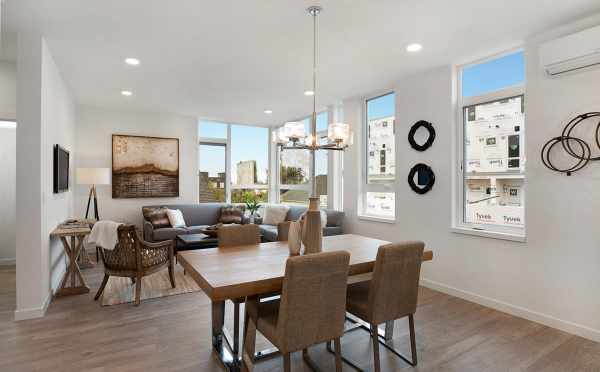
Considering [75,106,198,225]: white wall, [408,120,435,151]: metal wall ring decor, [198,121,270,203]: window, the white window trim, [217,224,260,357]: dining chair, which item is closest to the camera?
[217,224,260,357]: dining chair

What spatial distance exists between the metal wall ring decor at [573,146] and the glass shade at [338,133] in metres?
1.77

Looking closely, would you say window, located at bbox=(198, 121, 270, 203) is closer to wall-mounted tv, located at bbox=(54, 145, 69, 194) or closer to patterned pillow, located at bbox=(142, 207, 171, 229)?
patterned pillow, located at bbox=(142, 207, 171, 229)

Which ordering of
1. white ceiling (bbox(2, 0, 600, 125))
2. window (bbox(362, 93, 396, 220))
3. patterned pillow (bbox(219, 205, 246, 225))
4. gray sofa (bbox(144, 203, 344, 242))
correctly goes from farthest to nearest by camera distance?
1. patterned pillow (bbox(219, 205, 246, 225))
2. gray sofa (bbox(144, 203, 344, 242))
3. window (bbox(362, 93, 396, 220))
4. white ceiling (bbox(2, 0, 600, 125))

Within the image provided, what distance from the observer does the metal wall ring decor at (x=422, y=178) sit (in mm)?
3912

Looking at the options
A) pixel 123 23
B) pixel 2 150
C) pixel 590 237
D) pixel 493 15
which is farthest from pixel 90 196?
pixel 590 237

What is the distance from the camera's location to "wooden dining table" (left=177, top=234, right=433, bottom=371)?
178 centimetres

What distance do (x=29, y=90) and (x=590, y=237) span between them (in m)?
4.89

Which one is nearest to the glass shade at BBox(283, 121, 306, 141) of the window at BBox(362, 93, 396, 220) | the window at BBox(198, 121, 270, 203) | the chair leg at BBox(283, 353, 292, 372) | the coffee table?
the chair leg at BBox(283, 353, 292, 372)

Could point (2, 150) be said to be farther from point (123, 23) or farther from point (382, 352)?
point (382, 352)

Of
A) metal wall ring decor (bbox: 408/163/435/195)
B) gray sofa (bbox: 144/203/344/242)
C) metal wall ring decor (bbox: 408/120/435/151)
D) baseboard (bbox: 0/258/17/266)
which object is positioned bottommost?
baseboard (bbox: 0/258/17/266)

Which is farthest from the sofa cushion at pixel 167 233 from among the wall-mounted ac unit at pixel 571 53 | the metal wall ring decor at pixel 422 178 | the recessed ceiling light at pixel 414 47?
the wall-mounted ac unit at pixel 571 53

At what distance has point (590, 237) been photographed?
2.70 m

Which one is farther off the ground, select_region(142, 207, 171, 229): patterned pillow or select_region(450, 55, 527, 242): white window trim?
select_region(450, 55, 527, 242): white window trim

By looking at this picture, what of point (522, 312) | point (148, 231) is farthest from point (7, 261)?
point (522, 312)
